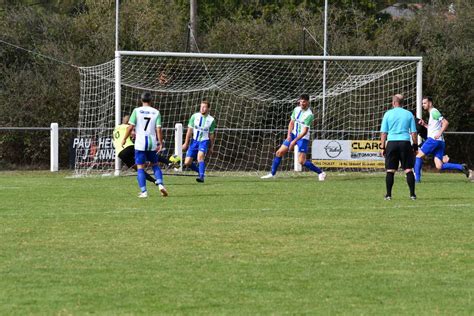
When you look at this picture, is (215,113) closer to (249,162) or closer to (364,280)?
(249,162)

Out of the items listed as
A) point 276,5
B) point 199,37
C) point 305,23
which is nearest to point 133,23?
point 199,37

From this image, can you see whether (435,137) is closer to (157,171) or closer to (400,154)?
(400,154)

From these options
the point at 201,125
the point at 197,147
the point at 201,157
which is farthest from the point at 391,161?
the point at 197,147

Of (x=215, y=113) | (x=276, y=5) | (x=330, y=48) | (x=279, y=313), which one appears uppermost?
(x=276, y=5)

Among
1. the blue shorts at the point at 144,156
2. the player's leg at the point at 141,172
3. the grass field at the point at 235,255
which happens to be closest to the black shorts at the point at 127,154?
the grass field at the point at 235,255

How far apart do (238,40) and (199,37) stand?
10.6 ft

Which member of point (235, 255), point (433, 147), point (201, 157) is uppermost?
point (433, 147)

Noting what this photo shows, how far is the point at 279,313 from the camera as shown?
7.98 meters

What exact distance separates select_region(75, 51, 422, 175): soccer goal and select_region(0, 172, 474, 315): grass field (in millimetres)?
12072

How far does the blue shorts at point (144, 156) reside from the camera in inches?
734

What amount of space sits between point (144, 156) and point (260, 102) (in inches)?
600

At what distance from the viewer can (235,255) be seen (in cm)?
1096

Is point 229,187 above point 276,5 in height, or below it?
below

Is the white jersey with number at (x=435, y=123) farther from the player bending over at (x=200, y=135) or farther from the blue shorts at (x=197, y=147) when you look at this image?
the blue shorts at (x=197, y=147)
